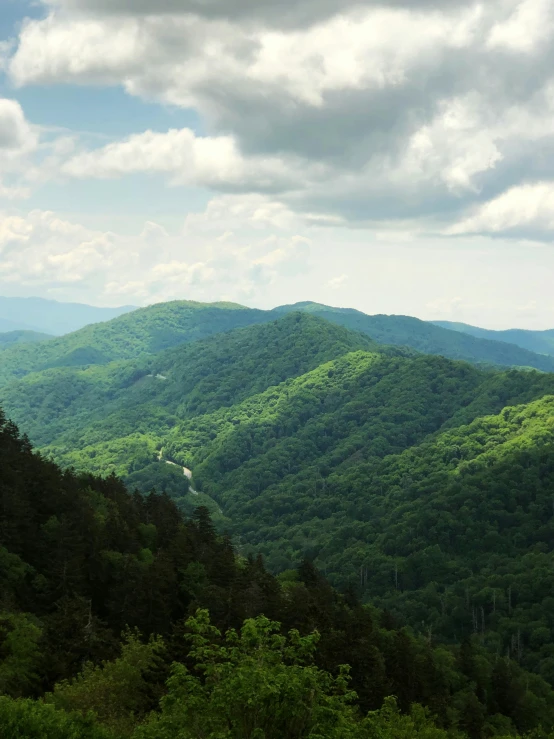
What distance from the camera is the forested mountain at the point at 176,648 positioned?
1286 inches

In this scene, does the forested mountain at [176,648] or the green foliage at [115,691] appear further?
the green foliage at [115,691]

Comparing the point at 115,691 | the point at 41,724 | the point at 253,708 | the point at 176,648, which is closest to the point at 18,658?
the point at 115,691

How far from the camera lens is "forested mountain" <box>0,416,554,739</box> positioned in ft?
107

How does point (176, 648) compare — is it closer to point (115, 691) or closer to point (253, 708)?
point (115, 691)

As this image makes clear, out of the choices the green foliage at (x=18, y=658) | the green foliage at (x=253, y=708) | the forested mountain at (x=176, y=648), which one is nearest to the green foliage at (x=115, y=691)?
the forested mountain at (x=176, y=648)

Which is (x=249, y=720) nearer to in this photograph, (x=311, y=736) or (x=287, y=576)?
(x=311, y=736)

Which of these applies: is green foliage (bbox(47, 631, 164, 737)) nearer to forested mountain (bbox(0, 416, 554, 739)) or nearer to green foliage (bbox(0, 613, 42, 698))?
forested mountain (bbox(0, 416, 554, 739))

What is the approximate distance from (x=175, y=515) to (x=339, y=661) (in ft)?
149

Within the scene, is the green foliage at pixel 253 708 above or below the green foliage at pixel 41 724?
above

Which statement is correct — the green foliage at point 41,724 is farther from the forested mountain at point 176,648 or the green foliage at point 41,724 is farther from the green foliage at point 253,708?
the green foliage at point 253,708

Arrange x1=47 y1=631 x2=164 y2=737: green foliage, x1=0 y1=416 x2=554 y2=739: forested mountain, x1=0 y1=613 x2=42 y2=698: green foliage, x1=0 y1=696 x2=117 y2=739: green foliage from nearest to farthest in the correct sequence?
x1=0 y1=696 x2=117 y2=739: green foliage < x1=0 y1=416 x2=554 y2=739: forested mountain < x1=47 y1=631 x2=164 y2=737: green foliage < x1=0 y1=613 x2=42 y2=698: green foliage

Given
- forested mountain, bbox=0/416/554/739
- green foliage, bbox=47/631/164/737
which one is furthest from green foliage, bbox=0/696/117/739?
green foliage, bbox=47/631/164/737

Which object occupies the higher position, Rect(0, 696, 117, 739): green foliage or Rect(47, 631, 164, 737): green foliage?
Rect(0, 696, 117, 739): green foliage

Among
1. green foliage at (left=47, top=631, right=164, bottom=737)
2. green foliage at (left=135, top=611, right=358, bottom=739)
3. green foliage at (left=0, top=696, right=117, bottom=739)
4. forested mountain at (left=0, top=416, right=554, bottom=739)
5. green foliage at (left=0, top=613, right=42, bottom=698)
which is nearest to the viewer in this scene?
green foliage at (left=135, top=611, right=358, bottom=739)
